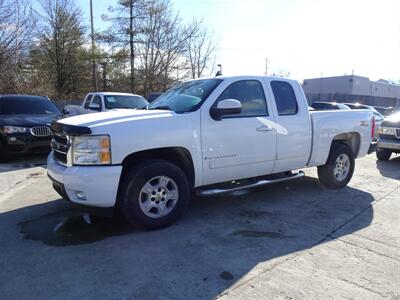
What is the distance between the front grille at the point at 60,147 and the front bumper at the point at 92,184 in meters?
0.28

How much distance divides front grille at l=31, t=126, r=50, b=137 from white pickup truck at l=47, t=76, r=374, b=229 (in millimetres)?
4391

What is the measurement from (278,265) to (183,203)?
150 centimetres

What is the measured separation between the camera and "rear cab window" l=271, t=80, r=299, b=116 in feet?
18.5

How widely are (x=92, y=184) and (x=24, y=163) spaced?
5.82 meters

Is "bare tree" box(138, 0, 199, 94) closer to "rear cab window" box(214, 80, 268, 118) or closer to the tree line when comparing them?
the tree line

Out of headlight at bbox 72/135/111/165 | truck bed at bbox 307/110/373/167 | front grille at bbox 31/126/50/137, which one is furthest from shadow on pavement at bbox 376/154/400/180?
front grille at bbox 31/126/50/137

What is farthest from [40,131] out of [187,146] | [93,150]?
[187,146]

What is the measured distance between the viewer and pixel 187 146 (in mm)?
4621

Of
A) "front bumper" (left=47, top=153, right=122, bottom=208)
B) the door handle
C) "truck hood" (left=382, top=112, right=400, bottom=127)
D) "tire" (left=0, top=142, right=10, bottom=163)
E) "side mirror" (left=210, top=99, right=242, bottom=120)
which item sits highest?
"side mirror" (left=210, top=99, right=242, bottom=120)

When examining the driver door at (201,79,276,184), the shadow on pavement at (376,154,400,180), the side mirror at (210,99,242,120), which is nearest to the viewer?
the side mirror at (210,99,242,120)

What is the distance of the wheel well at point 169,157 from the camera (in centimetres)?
441

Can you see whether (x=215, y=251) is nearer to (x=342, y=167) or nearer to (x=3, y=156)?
(x=342, y=167)

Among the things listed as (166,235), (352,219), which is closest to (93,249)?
(166,235)

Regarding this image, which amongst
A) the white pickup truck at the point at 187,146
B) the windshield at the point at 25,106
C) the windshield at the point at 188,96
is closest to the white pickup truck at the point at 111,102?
the windshield at the point at 25,106
